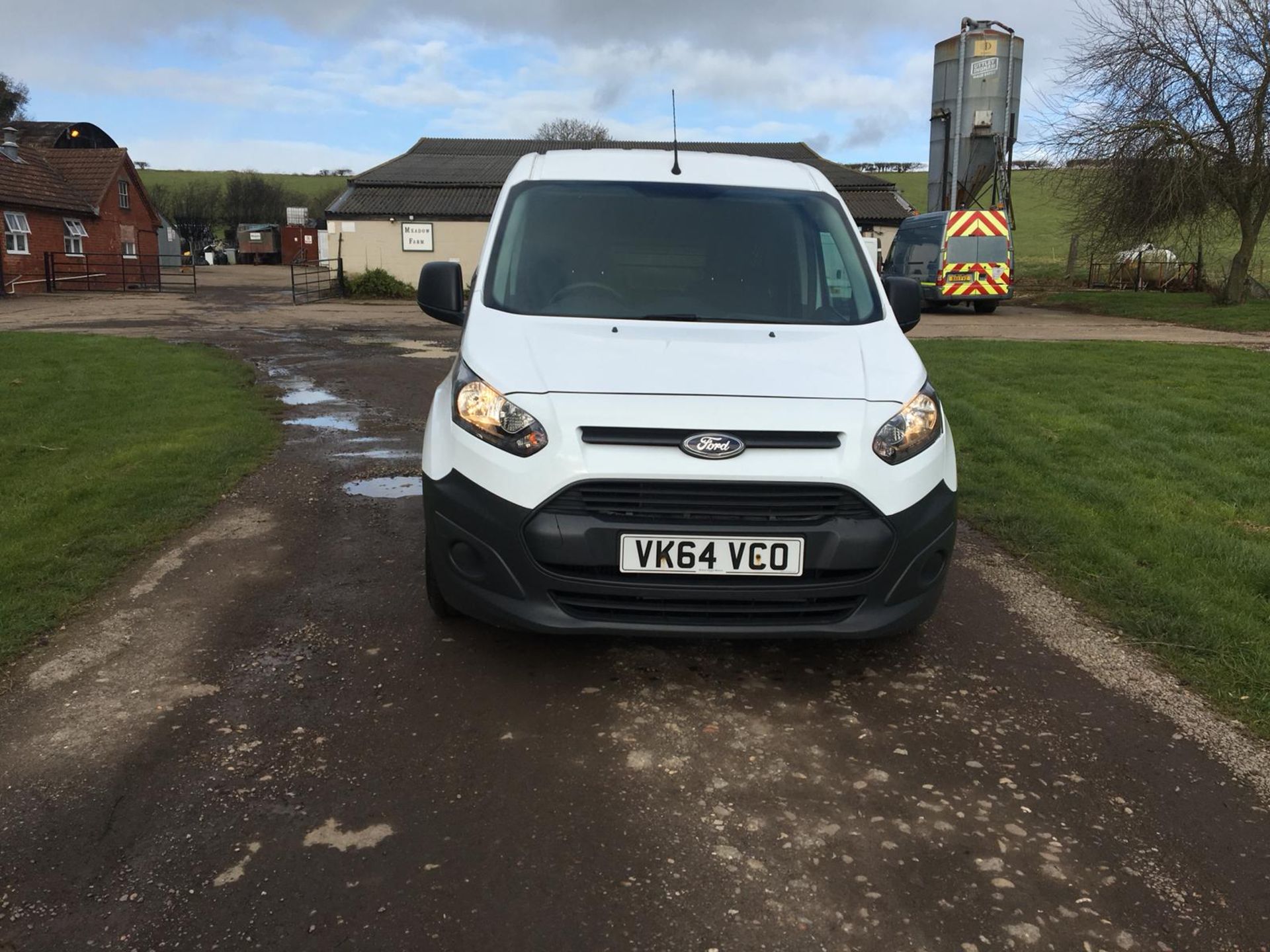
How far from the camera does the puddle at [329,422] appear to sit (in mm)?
8883

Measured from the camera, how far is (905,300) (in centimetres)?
472

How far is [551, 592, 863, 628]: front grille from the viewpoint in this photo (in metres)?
3.40

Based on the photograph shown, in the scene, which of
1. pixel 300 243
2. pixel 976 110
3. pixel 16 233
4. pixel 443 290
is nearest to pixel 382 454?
pixel 443 290

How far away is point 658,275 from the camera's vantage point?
4.54m

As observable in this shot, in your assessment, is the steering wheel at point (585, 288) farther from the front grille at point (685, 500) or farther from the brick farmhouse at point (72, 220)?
the brick farmhouse at point (72, 220)

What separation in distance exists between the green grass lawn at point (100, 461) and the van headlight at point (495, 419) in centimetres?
204

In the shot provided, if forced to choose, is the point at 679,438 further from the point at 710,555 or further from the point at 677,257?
the point at 677,257

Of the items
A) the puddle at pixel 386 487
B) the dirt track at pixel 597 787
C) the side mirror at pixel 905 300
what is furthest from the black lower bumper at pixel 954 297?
the dirt track at pixel 597 787

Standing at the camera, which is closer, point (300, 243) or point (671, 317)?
point (671, 317)

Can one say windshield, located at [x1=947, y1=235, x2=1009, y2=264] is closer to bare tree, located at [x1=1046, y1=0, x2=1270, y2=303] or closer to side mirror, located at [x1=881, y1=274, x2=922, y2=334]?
bare tree, located at [x1=1046, y1=0, x2=1270, y2=303]

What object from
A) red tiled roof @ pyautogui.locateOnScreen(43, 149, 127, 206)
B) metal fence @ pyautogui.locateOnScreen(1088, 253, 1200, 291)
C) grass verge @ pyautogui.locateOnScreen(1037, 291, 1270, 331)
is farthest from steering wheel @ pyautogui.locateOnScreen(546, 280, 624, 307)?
red tiled roof @ pyautogui.locateOnScreen(43, 149, 127, 206)

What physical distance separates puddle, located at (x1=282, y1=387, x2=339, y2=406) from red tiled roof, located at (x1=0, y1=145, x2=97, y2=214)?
29.3m

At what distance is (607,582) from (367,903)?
Result: 1.29 m

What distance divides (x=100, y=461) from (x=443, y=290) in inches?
157
